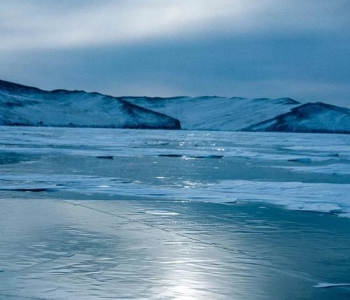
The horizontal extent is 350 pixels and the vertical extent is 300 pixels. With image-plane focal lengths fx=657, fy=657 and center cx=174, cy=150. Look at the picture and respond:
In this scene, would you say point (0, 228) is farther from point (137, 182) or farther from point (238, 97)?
point (238, 97)

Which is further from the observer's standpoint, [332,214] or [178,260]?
[332,214]

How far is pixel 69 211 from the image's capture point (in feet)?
26.0

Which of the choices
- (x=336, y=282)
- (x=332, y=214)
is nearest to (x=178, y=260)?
(x=336, y=282)

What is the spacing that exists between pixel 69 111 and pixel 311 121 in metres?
55.5

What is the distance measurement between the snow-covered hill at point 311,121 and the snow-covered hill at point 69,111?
2286 centimetres

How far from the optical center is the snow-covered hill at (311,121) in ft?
481

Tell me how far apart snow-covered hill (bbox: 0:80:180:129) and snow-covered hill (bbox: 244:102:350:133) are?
22.9 meters

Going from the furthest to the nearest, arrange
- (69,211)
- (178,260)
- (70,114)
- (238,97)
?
(238,97) < (70,114) < (69,211) < (178,260)

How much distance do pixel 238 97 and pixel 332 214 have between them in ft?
633

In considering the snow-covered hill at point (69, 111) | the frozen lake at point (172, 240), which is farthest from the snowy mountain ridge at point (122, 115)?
the frozen lake at point (172, 240)

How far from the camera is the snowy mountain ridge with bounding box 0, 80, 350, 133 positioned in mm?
135375

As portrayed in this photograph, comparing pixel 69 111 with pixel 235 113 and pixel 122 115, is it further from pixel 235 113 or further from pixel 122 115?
pixel 235 113

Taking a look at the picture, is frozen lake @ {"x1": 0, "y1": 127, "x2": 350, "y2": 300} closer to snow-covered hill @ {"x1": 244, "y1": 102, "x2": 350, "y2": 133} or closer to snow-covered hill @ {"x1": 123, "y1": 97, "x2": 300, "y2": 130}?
snow-covered hill @ {"x1": 244, "y1": 102, "x2": 350, "y2": 133}

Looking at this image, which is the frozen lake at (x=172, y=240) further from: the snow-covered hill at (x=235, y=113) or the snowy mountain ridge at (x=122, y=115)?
the snow-covered hill at (x=235, y=113)
